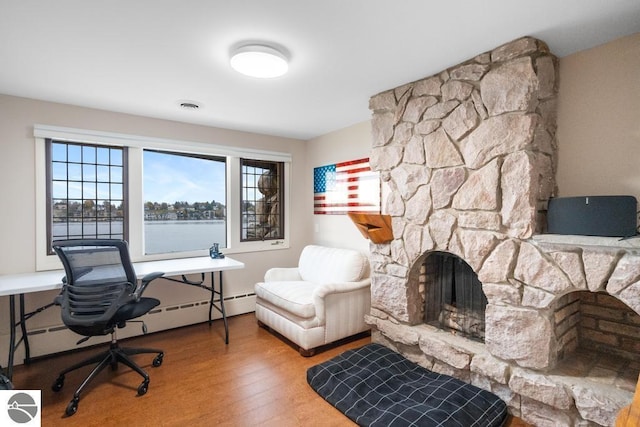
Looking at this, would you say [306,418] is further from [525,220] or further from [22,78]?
[22,78]

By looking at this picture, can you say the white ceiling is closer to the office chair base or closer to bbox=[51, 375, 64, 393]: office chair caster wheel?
the office chair base

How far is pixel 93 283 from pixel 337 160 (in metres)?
2.79

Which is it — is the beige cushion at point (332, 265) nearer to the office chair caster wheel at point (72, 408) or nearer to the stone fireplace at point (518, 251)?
the stone fireplace at point (518, 251)

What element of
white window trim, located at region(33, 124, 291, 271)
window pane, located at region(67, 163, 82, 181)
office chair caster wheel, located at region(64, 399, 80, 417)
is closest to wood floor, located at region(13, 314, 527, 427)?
office chair caster wheel, located at region(64, 399, 80, 417)

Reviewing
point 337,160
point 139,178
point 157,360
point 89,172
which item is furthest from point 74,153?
point 337,160

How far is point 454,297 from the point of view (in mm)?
2584

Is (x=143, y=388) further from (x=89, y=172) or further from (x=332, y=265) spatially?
(x=89, y=172)

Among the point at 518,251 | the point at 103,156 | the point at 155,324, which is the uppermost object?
the point at 103,156

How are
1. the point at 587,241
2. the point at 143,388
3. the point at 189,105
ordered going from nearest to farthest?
the point at 587,241, the point at 143,388, the point at 189,105

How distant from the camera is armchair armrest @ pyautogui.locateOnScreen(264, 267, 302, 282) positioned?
360 centimetres

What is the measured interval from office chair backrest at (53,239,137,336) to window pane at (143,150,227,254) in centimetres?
105

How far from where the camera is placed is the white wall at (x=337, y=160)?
11.6ft

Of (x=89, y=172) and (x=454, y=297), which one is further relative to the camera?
(x=89, y=172)

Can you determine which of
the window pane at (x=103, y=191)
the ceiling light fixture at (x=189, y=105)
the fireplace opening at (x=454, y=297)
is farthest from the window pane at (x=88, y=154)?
the fireplace opening at (x=454, y=297)
